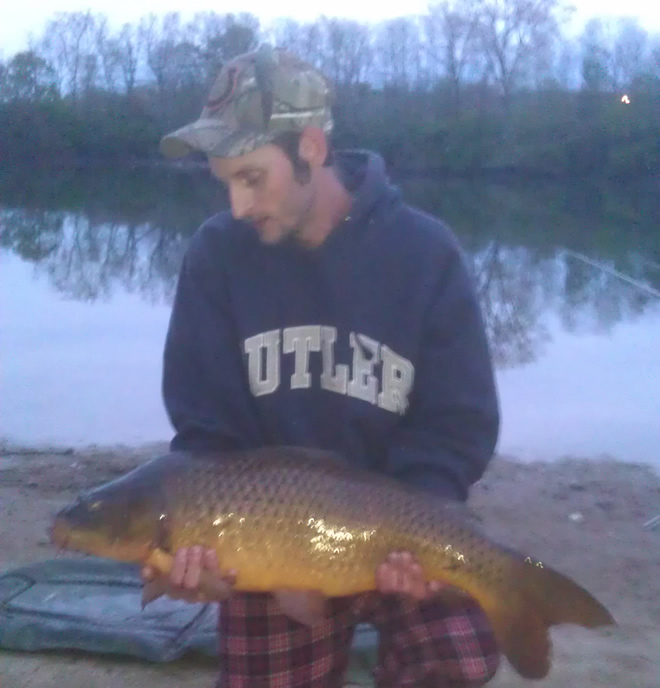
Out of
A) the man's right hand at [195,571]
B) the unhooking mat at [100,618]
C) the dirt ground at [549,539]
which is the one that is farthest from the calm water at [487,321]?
the man's right hand at [195,571]

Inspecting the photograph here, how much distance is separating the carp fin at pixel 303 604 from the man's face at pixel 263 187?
35.4 inches

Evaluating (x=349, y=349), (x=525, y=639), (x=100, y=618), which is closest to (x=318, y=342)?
(x=349, y=349)

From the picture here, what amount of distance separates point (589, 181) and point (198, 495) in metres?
32.8

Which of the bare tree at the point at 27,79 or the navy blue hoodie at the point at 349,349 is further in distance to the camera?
the bare tree at the point at 27,79

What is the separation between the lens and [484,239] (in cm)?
1841

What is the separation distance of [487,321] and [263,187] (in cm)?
745

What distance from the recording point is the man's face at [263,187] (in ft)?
7.80

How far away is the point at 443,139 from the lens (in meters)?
32.9

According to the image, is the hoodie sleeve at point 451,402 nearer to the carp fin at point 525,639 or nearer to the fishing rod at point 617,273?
the carp fin at point 525,639

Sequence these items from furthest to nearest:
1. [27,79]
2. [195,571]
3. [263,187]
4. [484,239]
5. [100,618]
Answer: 1. [27,79]
2. [484,239]
3. [100,618]
4. [263,187]
5. [195,571]

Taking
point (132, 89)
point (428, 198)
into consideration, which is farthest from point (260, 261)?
point (132, 89)

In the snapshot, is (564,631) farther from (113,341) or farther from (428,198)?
(428,198)

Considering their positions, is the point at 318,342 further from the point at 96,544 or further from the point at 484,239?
the point at 484,239

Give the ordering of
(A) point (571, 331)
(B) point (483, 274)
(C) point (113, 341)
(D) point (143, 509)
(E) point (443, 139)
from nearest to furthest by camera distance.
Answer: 1. (D) point (143, 509)
2. (C) point (113, 341)
3. (A) point (571, 331)
4. (B) point (483, 274)
5. (E) point (443, 139)
